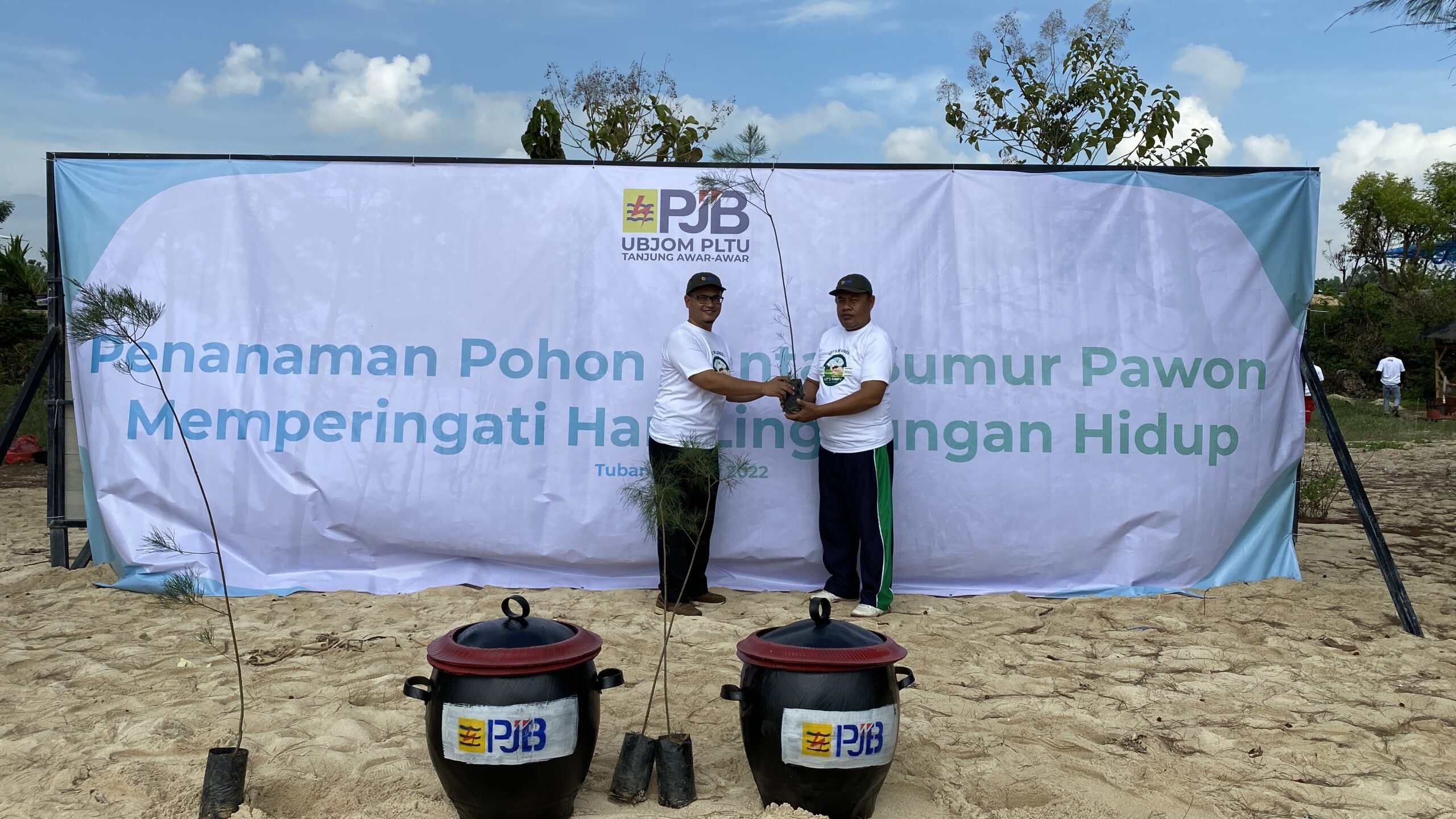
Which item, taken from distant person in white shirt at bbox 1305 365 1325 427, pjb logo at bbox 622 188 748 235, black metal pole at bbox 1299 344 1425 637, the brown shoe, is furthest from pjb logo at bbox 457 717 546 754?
distant person in white shirt at bbox 1305 365 1325 427

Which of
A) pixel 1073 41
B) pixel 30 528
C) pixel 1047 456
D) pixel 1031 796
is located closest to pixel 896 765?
pixel 1031 796

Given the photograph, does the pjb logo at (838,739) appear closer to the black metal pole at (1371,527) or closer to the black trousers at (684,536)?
the black trousers at (684,536)

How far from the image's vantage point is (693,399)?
4.62 metres

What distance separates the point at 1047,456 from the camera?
16.4 feet

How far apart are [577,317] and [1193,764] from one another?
134 inches

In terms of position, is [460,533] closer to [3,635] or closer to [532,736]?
[3,635]

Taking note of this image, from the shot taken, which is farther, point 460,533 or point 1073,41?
point 1073,41

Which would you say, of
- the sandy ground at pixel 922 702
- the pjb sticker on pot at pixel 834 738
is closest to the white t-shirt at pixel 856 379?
the sandy ground at pixel 922 702

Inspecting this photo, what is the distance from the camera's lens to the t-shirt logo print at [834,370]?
182 inches

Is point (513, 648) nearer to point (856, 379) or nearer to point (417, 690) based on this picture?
point (417, 690)

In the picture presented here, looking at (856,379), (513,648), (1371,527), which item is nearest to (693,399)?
(856,379)

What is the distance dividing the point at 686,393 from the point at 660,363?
17.9 inches

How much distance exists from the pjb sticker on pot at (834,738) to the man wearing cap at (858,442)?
218cm

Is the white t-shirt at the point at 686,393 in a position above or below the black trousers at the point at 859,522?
above
